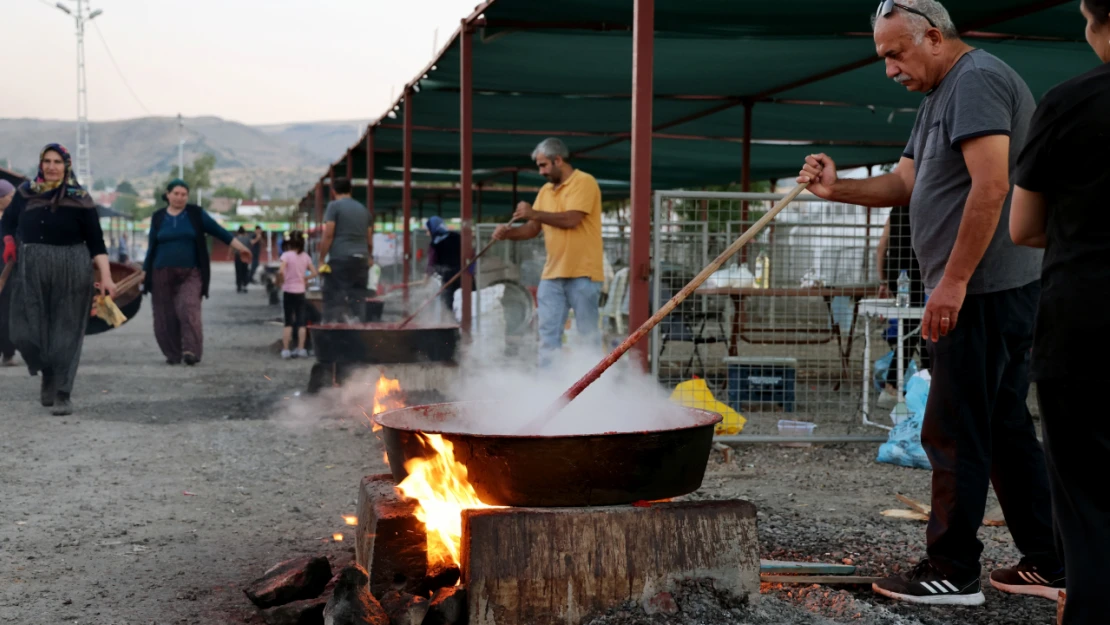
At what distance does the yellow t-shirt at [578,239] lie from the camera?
696cm

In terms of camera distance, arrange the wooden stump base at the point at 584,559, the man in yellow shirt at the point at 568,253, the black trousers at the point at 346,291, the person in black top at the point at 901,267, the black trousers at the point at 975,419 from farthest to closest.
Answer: the black trousers at the point at 346,291 < the man in yellow shirt at the point at 568,253 < the person in black top at the point at 901,267 < the black trousers at the point at 975,419 < the wooden stump base at the point at 584,559

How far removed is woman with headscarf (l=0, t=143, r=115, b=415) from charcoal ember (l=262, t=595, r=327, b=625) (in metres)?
5.04

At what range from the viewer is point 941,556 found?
3314mm

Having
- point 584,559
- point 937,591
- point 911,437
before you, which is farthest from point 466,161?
point 937,591

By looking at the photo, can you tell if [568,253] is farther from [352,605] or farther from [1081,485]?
[1081,485]

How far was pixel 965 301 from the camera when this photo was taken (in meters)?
3.25

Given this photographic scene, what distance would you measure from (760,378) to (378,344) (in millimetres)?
2779

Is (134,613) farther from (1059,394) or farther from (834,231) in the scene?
(834,231)

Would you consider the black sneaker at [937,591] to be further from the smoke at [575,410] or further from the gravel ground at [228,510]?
the smoke at [575,410]

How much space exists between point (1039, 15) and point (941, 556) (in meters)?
5.07

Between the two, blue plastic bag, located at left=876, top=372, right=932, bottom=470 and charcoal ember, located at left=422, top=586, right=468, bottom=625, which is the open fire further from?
blue plastic bag, located at left=876, top=372, right=932, bottom=470

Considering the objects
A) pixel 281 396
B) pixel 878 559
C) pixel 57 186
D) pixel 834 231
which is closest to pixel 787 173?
pixel 834 231

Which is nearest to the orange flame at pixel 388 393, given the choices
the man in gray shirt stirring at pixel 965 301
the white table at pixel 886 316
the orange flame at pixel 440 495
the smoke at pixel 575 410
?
the smoke at pixel 575 410

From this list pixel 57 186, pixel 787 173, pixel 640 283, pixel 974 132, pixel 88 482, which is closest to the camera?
pixel 974 132
